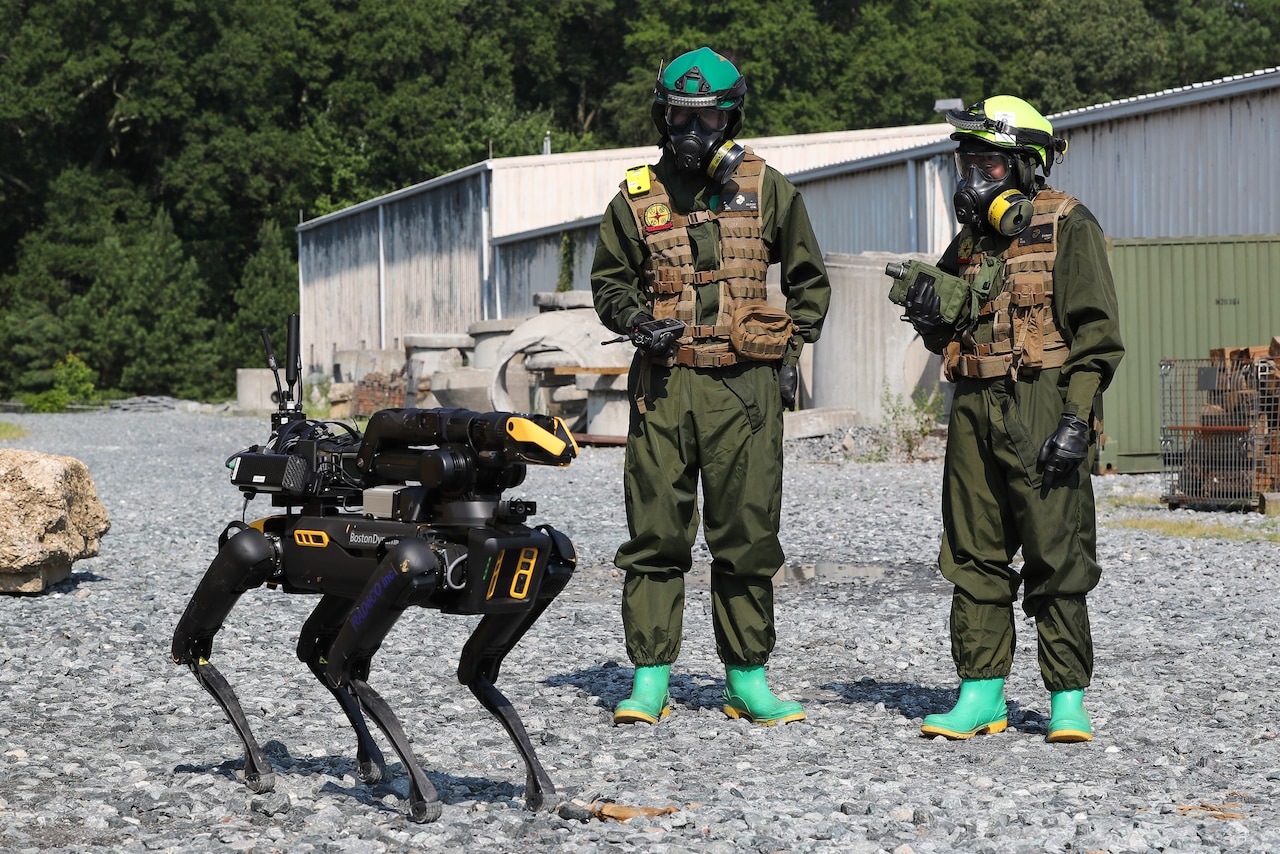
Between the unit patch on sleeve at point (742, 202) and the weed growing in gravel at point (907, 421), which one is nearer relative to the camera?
the unit patch on sleeve at point (742, 202)

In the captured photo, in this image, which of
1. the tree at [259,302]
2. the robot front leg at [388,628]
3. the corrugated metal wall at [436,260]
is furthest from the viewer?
the tree at [259,302]

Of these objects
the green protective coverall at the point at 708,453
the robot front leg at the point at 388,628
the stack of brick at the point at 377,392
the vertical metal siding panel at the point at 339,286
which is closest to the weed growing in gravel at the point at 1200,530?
the green protective coverall at the point at 708,453

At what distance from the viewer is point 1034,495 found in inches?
204

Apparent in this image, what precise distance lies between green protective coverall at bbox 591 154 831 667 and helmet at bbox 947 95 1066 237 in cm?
61

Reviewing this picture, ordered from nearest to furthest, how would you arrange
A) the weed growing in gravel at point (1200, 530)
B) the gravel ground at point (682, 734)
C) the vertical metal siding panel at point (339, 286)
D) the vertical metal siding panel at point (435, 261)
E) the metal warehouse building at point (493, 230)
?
the gravel ground at point (682, 734) < the weed growing in gravel at point (1200, 530) < the metal warehouse building at point (493, 230) < the vertical metal siding panel at point (435, 261) < the vertical metal siding panel at point (339, 286)

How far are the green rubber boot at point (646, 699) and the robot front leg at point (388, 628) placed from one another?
1435 mm

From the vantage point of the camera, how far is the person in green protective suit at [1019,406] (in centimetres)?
516

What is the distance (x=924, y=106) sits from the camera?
55.5m

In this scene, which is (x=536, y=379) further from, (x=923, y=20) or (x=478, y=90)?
(x=923, y=20)

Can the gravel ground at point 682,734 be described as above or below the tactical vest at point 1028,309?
below

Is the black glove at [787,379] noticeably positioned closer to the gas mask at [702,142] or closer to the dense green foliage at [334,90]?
the gas mask at [702,142]

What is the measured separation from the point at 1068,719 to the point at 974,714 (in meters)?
0.33

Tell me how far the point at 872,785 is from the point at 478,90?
177ft

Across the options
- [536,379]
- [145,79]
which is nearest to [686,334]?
[536,379]
